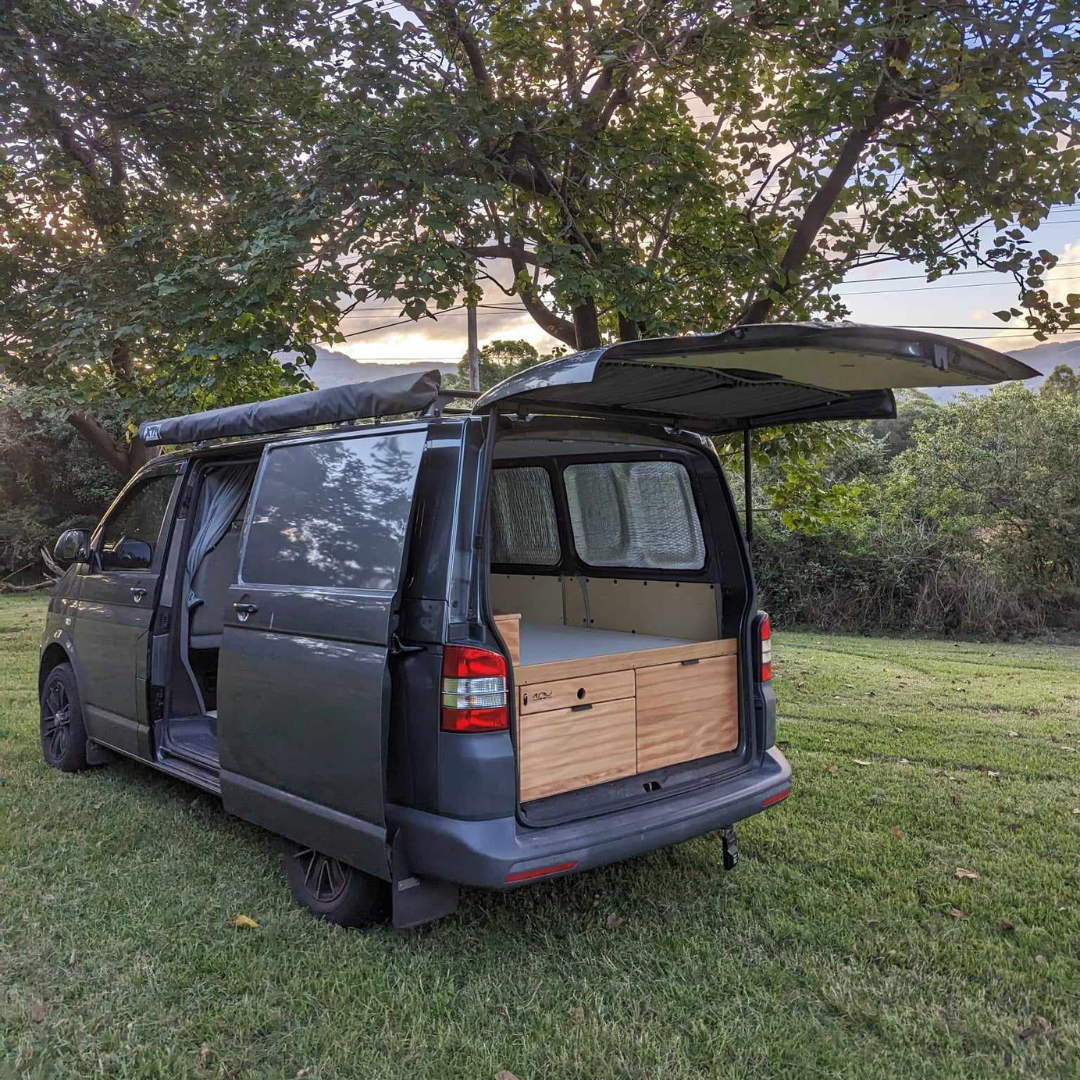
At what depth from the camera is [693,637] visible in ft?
14.3

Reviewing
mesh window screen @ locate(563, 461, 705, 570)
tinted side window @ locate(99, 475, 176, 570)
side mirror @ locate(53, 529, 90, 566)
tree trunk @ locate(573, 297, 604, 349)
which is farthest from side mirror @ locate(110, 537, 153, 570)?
tree trunk @ locate(573, 297, 604, 349)

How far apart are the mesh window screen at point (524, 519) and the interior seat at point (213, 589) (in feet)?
5.13

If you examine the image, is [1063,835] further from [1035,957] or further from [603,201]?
[603,201]

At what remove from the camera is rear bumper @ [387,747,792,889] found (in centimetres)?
297

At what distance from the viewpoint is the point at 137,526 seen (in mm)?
5254

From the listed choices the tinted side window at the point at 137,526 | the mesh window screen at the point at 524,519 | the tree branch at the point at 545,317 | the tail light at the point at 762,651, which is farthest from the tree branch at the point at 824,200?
the tinted side window at the point at 137,526

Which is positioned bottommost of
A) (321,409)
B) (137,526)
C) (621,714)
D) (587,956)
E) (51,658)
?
(587,956)

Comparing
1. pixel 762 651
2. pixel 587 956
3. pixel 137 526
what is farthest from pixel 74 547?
pixel 762 651

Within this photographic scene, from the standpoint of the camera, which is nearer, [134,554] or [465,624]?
[465,624]

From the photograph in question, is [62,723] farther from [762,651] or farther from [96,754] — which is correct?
[762,651]

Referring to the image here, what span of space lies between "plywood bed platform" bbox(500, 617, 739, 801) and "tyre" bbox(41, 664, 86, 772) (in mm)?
3132

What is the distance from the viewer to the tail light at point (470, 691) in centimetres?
304

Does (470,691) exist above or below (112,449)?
below

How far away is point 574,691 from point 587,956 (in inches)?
39.1
